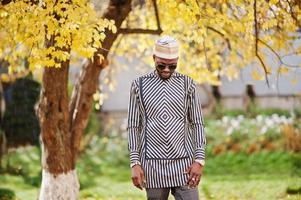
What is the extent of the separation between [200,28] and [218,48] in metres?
3.59

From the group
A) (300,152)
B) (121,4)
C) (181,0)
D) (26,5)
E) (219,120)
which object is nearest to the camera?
(26,5)

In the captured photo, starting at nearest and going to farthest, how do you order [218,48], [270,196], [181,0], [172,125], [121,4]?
[172,125], [181,0], [121,4], [270,196], [218,48]

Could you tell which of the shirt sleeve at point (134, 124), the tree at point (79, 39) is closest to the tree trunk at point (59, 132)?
the tree at point (79, 39)

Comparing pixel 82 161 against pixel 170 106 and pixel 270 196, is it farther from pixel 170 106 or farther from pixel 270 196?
pixel 170 106

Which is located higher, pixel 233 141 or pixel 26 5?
pixel 26 5

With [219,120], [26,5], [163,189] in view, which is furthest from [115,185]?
[163,189]

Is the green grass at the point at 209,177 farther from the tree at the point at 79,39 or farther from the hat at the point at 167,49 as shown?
the hat at the point at 167,49

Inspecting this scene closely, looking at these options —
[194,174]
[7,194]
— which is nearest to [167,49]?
[194,174]

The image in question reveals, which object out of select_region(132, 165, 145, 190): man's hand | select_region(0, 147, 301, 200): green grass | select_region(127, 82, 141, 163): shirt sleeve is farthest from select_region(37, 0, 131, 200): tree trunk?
select_region(132, 165, 145, 190): man's hand

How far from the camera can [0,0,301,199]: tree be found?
6.11 metres

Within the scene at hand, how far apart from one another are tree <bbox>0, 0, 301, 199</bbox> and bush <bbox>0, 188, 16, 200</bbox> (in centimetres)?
256

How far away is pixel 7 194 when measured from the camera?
10.8m

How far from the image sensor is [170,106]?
4754 mm

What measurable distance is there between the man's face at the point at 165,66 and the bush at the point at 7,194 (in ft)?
21.3
